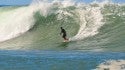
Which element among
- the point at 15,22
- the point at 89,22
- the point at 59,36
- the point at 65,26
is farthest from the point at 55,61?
the point at 15,22

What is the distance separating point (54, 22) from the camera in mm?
25922

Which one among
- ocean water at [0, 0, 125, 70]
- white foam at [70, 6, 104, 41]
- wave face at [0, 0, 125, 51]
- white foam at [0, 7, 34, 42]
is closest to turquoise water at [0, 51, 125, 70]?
ocean water at [0, 0, 125, 70]

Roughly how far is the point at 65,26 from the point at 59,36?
159 cm

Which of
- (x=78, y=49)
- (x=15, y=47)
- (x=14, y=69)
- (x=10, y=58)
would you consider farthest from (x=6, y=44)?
(x=14, y=69)

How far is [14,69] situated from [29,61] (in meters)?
1.66

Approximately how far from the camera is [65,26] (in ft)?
82.3

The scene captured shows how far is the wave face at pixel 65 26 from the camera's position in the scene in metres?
21.4

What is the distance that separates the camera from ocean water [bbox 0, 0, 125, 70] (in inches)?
607

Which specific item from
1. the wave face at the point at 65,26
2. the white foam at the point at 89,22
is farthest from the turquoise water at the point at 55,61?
the white foam at the point at 89,22

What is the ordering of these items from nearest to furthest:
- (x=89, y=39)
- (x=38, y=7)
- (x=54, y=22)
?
(x=89, y=39), (x=54, y=22), (x=38, y=7)

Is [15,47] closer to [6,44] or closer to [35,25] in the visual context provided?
[6,44]

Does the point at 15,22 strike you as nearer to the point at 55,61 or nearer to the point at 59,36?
the point at 59,36

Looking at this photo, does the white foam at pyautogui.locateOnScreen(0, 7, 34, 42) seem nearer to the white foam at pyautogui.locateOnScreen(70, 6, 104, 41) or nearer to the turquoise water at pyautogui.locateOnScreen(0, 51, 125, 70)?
the white foam at pyautogui.locateOnScreen(70, 6, 104, 41)

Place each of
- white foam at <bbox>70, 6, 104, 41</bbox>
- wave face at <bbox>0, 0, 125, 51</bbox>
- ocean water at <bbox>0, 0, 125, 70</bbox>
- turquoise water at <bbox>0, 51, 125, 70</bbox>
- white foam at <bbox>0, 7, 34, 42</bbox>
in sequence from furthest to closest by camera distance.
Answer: white foam at <bbox>0, 7, 34, 42</bbox>, white foam at <bbox>70, 6, 104, 41</bbox>, wave face at <bbox>0, 0, 125, 51</bbox>, ocean water at <bbox>0, 0, 125, 70</bbox>, turquoise water at <bbox>0, 51, 125, 70</bbox>
